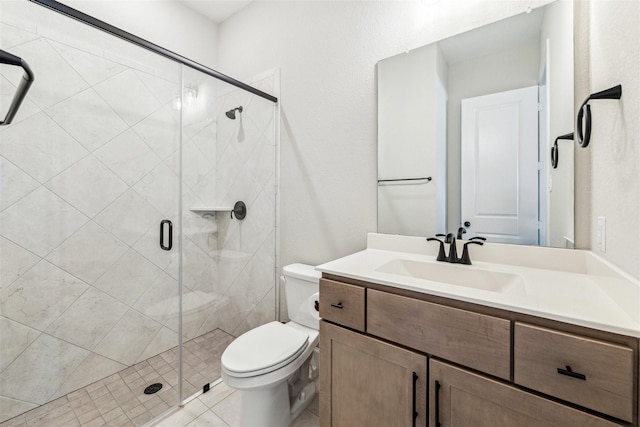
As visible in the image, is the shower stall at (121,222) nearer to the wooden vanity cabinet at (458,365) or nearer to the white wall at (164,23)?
the white wall at (164,23)

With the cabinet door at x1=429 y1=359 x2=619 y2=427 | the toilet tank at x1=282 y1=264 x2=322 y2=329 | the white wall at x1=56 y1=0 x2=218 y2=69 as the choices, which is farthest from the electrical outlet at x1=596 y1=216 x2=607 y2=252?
the white wall at x1=56 y1=0 x2=218 y2=69

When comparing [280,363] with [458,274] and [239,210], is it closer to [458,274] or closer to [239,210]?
[458,274]

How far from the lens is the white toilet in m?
1.21

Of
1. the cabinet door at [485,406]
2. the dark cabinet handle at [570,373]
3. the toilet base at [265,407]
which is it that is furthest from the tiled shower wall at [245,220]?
the dark cabinet handle at [570,373]

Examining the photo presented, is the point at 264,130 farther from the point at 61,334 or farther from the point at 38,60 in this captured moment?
the point at 61,334

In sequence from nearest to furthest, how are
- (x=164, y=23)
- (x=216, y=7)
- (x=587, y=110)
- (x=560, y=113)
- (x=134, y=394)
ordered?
1. (x=587, y=110)
2. (x=560, y=113)
3. (x=134, y=394)
4. (x=164, y=23)
5. (x=216, y=7)

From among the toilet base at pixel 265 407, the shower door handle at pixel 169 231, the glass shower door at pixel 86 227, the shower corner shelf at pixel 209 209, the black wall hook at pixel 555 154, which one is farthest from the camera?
the shower corner shelf at pixel 209 209

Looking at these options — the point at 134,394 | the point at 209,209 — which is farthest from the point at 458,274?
the point at 134,394

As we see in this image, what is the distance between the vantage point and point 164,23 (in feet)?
7.07

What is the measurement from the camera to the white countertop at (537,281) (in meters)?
0.67

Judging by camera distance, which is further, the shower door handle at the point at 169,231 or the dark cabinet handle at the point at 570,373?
the shower door handle at the point at 169,231

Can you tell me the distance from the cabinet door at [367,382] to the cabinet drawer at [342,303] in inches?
1.5

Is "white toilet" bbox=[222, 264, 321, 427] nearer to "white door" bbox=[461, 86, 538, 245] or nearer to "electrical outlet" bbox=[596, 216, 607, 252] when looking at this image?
"white door" bbox=[461, 86, 538, 245]

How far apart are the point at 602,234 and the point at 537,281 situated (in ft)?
0.81
